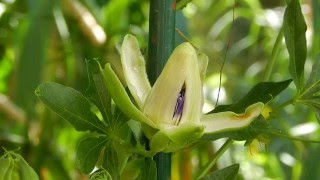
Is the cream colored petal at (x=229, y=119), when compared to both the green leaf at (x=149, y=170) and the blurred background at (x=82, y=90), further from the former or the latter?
the blurred background at (x=82, y=90)

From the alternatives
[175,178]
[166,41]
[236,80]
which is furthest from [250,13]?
[166,41]

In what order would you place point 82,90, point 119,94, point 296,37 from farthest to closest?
point 82,90, point 296,37, point 119,94

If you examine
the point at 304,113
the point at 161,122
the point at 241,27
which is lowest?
the point at 241,27

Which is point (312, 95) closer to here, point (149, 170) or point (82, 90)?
point (149, 170)

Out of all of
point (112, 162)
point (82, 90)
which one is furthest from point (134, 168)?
point (82, 90)

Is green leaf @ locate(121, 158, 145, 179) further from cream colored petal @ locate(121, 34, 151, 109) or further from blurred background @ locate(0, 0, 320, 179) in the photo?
blurred background @ locate(0, 0, 320, 179)

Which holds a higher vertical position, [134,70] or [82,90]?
[134,70]

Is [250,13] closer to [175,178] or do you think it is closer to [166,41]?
[175,178]
